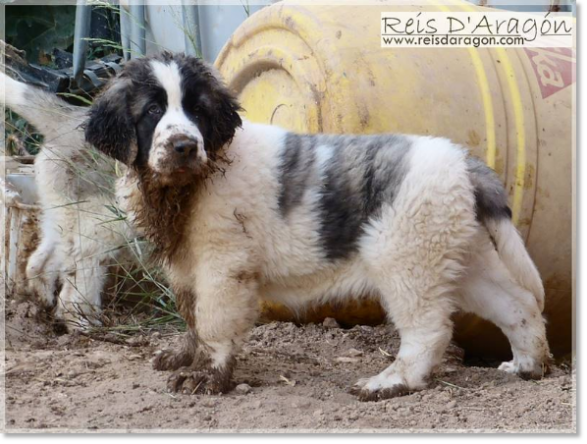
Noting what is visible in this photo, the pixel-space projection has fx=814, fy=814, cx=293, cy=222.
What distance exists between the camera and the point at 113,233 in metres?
5.02

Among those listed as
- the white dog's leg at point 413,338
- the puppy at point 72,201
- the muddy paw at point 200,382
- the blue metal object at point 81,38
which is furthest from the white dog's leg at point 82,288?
the blue metal object at point 81,38

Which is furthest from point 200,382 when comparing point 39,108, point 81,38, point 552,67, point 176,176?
point 81,38

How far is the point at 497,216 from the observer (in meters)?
3.69

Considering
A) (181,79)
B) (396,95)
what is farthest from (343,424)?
(396,95)

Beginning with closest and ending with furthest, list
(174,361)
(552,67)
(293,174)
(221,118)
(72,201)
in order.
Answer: (221,118), (293,174), (174,361), (552,67), (72,201)

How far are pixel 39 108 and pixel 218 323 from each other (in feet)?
7.17

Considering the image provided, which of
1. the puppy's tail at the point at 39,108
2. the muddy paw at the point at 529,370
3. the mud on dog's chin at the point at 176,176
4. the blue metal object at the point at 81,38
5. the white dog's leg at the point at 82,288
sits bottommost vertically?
the muddy paw at the point at 529,370

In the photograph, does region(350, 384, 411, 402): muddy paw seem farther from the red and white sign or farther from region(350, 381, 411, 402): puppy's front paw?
the red and white sign

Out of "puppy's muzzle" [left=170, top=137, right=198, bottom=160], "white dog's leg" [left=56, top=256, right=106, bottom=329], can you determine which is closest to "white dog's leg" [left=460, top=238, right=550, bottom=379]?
"puppy's muzzle" [left=170, top=137, right=198, bottom=160]

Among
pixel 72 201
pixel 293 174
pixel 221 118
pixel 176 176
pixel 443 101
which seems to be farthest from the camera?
pixel 72 201

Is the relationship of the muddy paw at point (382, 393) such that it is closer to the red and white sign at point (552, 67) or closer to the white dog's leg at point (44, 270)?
the red and white sign at point (552, 67)

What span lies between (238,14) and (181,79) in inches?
121

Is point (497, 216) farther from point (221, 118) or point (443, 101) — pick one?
point (221, 118)

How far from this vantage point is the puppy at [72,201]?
4965 mm
